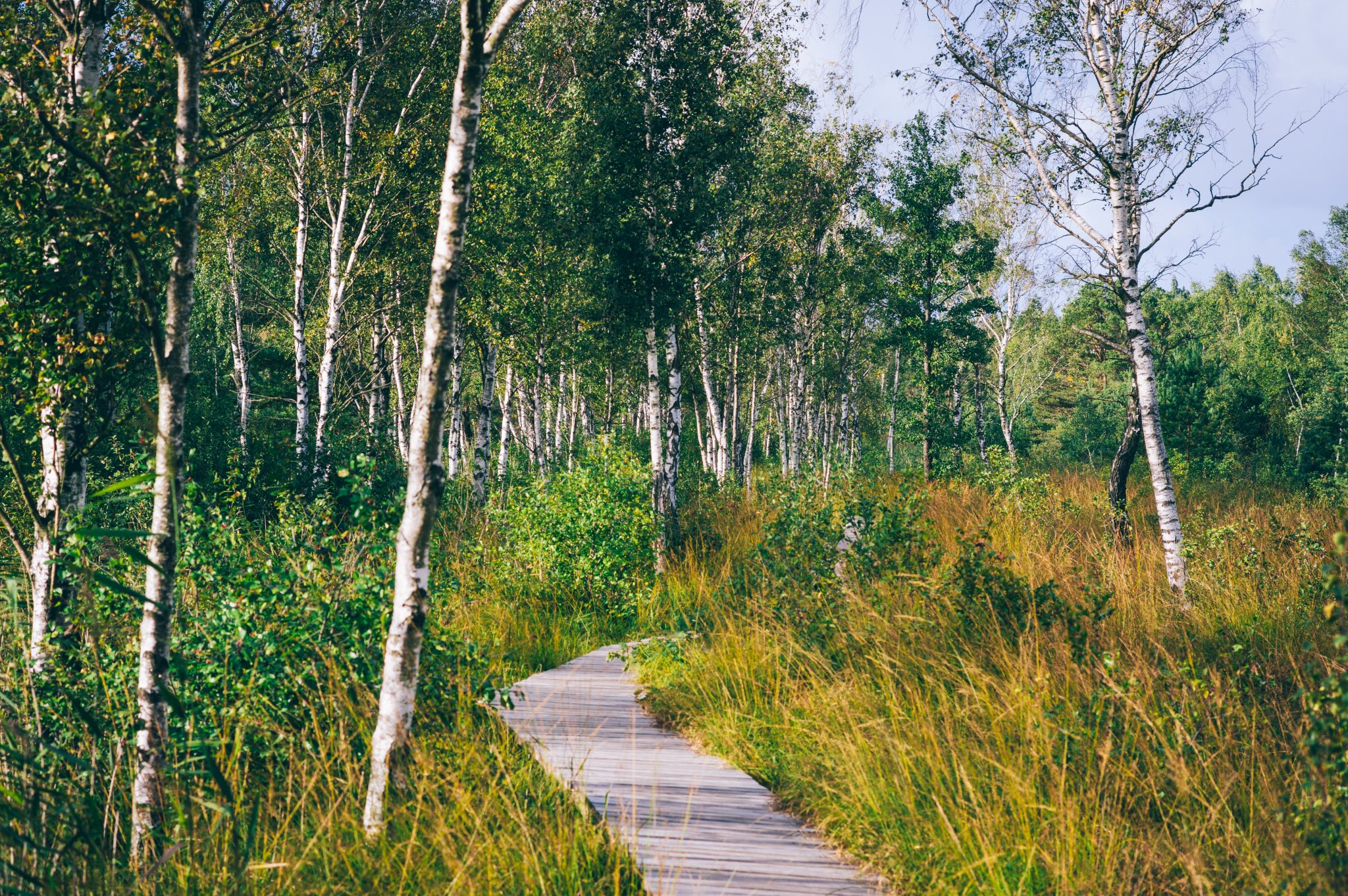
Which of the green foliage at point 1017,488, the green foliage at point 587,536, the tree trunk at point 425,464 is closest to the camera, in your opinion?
the tree trunk at point 425,464

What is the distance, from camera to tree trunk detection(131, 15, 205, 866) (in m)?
3.19

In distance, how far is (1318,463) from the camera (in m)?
19.4

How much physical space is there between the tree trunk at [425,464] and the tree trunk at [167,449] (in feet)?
3.07

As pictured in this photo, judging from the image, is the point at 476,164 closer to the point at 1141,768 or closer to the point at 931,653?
the point at 931,653

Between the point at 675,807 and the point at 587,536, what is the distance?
532 centimetres

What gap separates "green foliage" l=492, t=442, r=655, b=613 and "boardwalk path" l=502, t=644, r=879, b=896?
3051mm

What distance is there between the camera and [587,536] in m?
8.98

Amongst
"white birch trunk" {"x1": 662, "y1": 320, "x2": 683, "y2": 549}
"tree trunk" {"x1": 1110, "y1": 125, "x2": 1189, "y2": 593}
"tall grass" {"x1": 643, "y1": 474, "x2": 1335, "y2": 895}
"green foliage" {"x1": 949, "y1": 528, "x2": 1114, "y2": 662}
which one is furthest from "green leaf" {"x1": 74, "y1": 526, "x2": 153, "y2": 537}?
"white birch trunk" {"x1": 662, "y1": 320, "x2": 683, "y2": 549}

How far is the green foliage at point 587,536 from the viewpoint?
8.80 meters

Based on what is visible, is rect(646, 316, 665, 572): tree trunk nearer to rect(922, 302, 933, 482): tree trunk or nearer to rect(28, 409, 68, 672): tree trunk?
rect(28, 409, 68, 672): tree trunk

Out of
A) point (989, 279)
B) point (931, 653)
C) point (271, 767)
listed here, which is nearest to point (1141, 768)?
point (931, 653)

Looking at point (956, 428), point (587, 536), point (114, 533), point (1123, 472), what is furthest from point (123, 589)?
point (956, 428)

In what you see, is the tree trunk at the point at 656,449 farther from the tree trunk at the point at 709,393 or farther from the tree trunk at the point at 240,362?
the tree trunk at the point at 240,362

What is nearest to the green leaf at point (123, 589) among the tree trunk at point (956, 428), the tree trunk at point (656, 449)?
the tree trunk at point (656, 449)
